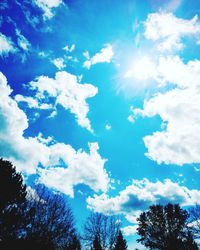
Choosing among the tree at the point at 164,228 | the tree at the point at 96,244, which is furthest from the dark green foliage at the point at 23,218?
the tree at the point at 164,228

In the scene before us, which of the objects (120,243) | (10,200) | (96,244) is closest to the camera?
(10,200)

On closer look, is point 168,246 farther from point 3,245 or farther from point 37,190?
point 3,245

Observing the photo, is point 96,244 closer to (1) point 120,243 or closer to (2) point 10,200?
A: (1) point 120,243

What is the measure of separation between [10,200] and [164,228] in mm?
34045

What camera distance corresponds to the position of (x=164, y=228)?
45.4 meters

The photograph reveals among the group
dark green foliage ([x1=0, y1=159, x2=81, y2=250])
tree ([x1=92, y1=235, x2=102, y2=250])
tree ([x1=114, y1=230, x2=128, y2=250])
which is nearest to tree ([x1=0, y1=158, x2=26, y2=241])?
dark green foliage ([x1=0, y1=159, x2=81, y2=250])

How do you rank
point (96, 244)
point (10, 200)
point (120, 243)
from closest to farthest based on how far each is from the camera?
1. point (10, 200)
2. point (96, 244)
3. point (120, 243)

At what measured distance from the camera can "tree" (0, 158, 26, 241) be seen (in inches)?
897

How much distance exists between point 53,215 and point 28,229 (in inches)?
163

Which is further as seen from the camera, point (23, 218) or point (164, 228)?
point (164, 228)

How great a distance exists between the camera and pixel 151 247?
4494cm

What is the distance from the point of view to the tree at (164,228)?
42.5 m

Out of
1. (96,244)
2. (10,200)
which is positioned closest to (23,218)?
(10,200)

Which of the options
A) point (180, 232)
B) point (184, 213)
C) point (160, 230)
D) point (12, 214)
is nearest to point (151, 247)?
point (160, 230)
